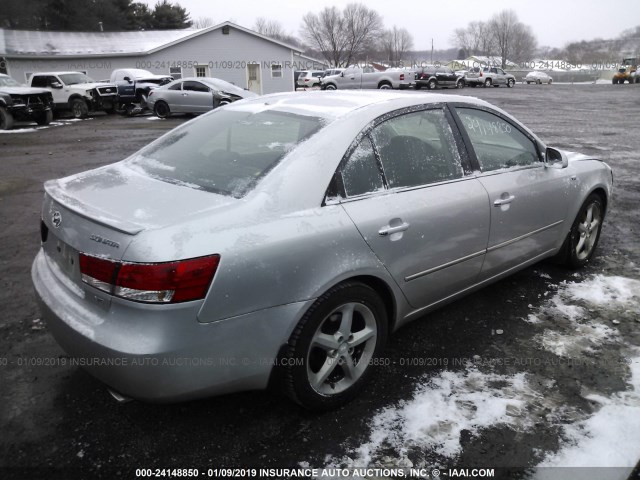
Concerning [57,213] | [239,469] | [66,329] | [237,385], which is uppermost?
[57,213]

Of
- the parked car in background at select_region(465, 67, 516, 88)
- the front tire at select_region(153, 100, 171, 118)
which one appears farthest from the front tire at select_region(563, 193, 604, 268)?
the parked car in background at select_region(465, 67, 516, 88)

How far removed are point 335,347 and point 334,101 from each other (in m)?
1.51

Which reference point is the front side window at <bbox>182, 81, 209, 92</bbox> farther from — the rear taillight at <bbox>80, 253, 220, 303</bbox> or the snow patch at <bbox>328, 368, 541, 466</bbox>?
the rear taillight at <bbox>80, 253, 220, 303</bbox>

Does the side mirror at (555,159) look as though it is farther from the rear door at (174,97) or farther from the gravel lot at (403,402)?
the rear door at (174,97)

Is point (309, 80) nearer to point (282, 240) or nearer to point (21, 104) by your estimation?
point (21, 104)

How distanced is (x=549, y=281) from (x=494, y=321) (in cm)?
98

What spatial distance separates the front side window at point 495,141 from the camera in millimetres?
3469

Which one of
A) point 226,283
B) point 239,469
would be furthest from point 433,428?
point 226,283

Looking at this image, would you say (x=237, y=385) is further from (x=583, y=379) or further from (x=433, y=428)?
(x=583, y=379)

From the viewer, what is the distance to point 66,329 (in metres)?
2.35

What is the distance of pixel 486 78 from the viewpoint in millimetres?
43031

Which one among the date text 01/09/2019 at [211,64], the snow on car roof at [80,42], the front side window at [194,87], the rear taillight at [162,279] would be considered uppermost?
the snow on car roof at [80,42]

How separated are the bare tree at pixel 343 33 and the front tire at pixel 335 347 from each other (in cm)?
8329

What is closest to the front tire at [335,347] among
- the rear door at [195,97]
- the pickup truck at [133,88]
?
the rear door at [195,97]
